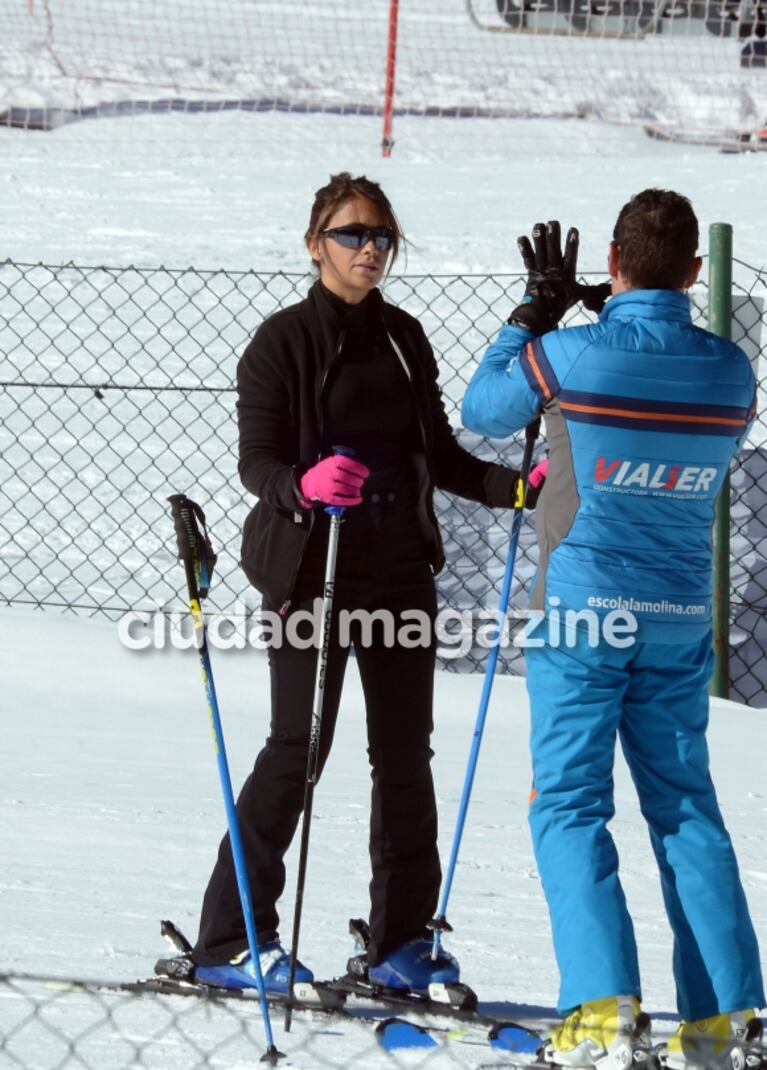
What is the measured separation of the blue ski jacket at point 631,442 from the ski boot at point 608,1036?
73 cm

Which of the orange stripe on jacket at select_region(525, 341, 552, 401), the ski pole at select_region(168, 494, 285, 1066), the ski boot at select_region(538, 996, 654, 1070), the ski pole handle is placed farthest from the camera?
the ski pole handle

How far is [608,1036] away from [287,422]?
1436mm

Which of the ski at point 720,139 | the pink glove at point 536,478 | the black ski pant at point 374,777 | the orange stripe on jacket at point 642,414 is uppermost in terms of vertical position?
the ski at point 720,139

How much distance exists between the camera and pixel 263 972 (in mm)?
3551

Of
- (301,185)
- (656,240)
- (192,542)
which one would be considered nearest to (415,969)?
(192,542)

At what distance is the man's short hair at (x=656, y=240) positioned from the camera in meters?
3.13

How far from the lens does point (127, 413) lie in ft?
27.9

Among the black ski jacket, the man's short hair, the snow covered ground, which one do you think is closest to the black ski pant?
the black ski jacket

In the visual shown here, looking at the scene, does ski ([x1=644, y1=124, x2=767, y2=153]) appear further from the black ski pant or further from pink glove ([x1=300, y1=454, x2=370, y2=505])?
pink glove ([x1=300, y1=454, x2=370, y2=505])

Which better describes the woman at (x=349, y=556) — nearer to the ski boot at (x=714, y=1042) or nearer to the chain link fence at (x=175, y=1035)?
the chain link fence at (x=175, y=1035)

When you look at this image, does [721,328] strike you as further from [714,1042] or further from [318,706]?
[714,1042]

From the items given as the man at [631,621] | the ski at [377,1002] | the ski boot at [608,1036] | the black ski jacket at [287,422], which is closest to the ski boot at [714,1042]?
the man at [631,621]

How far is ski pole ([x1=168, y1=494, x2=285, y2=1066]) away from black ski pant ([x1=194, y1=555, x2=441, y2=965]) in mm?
67

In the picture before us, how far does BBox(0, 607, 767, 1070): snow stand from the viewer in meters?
3.97
